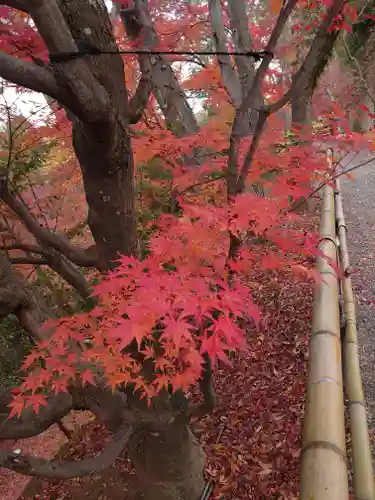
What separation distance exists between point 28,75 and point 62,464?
7.88ft

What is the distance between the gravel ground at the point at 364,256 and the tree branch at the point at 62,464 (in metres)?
Answer: 2.53

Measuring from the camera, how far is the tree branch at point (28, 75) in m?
1.44

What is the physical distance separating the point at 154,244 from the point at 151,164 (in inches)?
104

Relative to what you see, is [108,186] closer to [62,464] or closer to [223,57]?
[62,464]

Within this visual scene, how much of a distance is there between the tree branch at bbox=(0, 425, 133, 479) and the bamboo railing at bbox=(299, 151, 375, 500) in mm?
1324

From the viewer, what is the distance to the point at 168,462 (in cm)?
327

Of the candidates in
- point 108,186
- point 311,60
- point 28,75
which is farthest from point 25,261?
point 311,60

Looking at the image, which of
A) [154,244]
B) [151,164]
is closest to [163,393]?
[154,244]

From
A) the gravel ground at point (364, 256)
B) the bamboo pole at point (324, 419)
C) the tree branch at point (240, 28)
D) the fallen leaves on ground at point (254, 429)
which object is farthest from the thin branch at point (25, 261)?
the tree branch at point (240, 28)

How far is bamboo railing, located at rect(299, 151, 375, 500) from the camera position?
2.07m

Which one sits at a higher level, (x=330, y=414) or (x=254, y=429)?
(x=330, y=414)

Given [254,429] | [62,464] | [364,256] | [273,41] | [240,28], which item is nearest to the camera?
[273,41]

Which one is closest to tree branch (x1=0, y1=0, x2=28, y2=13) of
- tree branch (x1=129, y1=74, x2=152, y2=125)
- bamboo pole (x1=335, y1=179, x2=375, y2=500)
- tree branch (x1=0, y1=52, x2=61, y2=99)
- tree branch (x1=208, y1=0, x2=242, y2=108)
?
tree branch (x1=0, y1=52, x2=61, y2=99)

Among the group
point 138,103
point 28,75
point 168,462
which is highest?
point 138,103
